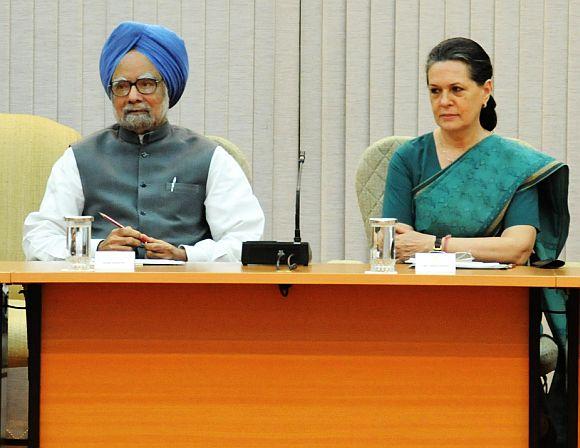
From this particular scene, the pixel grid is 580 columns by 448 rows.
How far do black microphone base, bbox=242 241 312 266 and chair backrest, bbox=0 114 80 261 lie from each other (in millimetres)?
1299

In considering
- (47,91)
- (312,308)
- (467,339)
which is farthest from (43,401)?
(47,91)

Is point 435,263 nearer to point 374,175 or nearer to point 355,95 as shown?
point 374,175

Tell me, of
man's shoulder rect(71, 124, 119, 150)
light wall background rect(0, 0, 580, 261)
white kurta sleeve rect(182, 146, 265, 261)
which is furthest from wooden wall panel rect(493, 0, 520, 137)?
man's shoulder rect(71, 124, 119, 150)

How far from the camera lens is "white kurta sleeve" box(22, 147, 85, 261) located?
2701 mm

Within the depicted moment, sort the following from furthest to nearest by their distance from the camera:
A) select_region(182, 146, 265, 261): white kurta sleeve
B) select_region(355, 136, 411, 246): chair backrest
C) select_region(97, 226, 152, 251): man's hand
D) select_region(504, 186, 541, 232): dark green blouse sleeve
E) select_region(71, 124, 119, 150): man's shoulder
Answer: select_region(355, 136, 411, 246): chair backrest < select_region(71, 124, 119, 150): man's shoulder < select_region(182, 146, 265, 261): white kurta sleeve < select_region(504, 186, 541, 232): dark green blouse sleeve < select_region(97, 226, 152, 251): man's hand

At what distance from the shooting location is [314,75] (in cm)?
379

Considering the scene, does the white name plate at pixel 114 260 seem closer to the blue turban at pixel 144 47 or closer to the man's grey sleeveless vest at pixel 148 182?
the man's grey sleeveless vest at pixel 148 182

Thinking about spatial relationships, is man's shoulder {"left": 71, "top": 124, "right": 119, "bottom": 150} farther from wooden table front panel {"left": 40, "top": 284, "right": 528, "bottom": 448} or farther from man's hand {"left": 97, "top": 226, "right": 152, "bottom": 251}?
wooden table front panel {"left": 40, "top": 284, "right": 528, "bottom": 448}

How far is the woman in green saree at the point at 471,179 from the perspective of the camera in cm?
264

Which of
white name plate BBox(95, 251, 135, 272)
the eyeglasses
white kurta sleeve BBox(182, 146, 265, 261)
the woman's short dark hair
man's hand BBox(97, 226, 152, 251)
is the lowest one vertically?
white name plate BBox(95, 251, 135, 272)

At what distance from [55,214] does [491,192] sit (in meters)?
1.30

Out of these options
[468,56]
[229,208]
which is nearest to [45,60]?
[229,208]

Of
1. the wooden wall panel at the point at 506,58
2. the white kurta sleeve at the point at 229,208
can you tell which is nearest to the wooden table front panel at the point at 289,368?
the white kurta sleeve at the point at 229,208

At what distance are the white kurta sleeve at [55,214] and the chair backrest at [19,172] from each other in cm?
31
